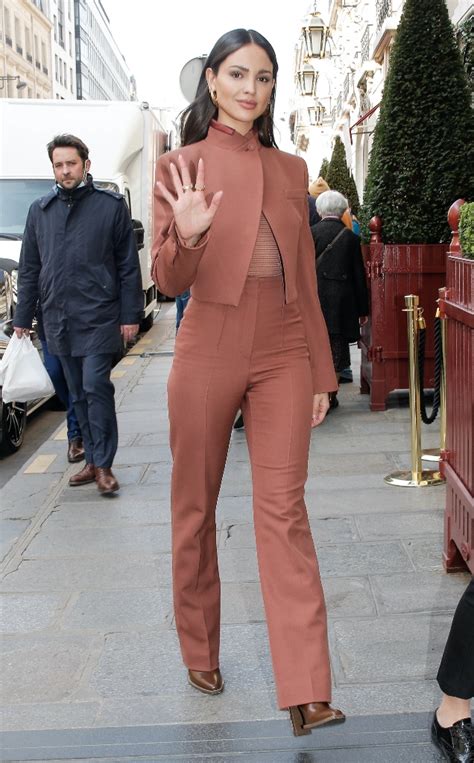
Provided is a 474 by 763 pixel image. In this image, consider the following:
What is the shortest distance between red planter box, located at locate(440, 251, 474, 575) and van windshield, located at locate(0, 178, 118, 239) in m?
8.44

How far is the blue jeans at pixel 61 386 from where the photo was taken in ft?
22.0

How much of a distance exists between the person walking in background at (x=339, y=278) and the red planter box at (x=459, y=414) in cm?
375

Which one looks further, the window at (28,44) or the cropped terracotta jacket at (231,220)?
the window at (28,44)

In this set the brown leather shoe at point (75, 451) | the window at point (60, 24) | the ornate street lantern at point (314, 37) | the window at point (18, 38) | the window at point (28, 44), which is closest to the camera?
the brown leather shoe at point (75, 451)

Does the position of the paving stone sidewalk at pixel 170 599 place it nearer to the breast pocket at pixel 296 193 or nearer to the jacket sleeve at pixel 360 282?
the breast pocket at pixel 296 193

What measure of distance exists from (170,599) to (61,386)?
115 inches

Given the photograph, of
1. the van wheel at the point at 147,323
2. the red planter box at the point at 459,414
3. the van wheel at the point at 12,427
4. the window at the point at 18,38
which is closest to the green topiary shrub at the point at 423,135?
the van wheel at the point at 12,427

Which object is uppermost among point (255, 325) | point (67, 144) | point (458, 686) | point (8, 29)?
point (8, 29)

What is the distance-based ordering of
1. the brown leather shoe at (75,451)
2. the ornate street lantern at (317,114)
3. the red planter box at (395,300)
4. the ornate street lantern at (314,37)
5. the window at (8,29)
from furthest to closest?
the window at (8,29)
the ornate street lantern at (317,114)
the ornate street lantern at (314,37)
the red planter box at (395,300)
the brown leather shoe at (75,451)

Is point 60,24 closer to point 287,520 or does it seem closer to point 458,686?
point 287,520

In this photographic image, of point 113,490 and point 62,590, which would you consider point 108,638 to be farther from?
point 113,490

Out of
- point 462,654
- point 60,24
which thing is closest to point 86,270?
point 462,654

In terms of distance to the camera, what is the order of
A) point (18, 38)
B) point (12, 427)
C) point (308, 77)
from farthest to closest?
1. point (18, 38)
2. point (308, 77)
3. point (12, 427)

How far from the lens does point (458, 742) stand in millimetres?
2844
